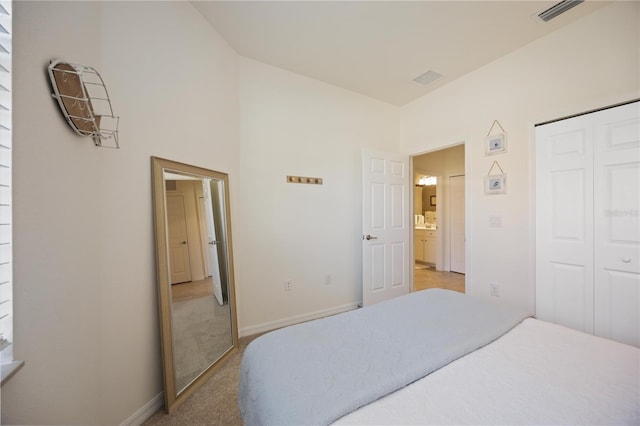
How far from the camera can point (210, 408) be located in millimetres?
1559

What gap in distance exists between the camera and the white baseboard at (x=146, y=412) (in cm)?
139

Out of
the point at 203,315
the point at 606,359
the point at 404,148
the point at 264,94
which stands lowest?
the point at 203,315

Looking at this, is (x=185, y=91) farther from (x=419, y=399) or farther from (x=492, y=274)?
(x=492, y=274)

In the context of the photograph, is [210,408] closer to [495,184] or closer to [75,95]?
[75,95]

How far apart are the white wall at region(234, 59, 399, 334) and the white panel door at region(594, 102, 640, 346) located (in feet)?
6.92

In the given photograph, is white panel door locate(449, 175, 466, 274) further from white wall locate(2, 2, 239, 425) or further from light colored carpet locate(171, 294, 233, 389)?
white wall locate(2, 2, 239, 425)

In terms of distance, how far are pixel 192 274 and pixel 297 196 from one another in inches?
52.7

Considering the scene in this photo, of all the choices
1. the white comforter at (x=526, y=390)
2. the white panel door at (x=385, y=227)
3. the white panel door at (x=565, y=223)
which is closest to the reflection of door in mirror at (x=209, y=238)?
the white comforter at (x=526, y=390)

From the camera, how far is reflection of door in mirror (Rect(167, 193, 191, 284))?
1655mm

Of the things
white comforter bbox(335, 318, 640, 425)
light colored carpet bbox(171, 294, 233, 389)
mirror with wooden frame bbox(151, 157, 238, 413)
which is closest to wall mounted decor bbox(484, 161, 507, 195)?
white comforter bbox(335, 318, 640, 425)

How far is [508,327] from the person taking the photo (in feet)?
4.23

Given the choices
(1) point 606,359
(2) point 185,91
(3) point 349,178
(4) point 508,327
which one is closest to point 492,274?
(4) point 508,327

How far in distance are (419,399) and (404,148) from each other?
129 inches

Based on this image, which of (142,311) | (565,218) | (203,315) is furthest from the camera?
(565,218)
